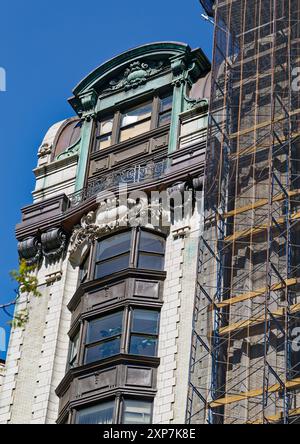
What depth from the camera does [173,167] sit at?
143 ft

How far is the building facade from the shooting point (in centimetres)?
3944

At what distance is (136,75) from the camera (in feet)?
157

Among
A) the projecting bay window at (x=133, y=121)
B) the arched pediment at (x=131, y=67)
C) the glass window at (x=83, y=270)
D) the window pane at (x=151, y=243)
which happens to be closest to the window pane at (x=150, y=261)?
the window pane at (x=151, y=243)

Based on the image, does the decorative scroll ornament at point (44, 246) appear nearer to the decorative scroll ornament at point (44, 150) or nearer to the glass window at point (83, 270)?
the glass window at point (83, 270)

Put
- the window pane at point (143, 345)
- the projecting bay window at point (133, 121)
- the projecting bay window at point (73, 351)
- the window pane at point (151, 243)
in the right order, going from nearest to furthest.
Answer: the window pane at point (143, 345), the projecting bay window at point (73, 351), the window pane at point (151, 243), the projecting bay window at point (133, 121)

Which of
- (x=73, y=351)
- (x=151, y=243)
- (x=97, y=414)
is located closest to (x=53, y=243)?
(x=151, y=243)

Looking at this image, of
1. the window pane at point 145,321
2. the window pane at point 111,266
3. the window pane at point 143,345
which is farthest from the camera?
the window pane at point 111,266

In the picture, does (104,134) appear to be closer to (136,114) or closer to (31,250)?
(136,114)

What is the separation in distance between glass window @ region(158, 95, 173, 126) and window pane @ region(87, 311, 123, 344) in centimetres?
804

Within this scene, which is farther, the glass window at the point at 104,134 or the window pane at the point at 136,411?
the glass window at the point at 104,134

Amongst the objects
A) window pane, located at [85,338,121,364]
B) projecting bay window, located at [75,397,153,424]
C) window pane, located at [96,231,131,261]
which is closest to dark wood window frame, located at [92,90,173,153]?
window pane, located at [96,231,131,261]

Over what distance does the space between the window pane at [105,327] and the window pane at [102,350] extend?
24 centimetres

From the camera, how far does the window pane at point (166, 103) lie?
46.5 m
